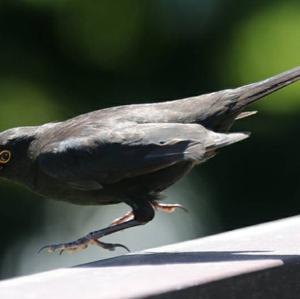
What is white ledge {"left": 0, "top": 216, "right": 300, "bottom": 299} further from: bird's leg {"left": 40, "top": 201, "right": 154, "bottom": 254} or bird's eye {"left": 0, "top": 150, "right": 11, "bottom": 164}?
bird's eye {"left": 0, "top": 150, "right": 11, "bottom": 164}

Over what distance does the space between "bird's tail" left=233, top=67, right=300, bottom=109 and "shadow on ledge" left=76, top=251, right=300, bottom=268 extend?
1.15m

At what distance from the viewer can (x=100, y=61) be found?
6.37 meters

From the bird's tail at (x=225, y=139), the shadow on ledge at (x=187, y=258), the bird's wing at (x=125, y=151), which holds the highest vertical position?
the shadow on ledge at (x=187, y=258)

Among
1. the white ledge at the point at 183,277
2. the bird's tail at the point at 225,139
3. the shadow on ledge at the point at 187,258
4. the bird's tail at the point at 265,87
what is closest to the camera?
the white ledge at the point at 183,277

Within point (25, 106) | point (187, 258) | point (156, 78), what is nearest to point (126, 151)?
point (187, 258)

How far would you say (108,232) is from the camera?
176 inches

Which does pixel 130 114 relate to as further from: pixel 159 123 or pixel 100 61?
pixel 100 61

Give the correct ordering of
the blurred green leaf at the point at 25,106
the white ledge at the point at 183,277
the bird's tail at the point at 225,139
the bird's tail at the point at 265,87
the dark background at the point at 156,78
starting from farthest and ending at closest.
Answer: the dark background at the point at 156,78 < the blurred green leaf at the point at 25,106 < the bird's tail at the point at 265,87 < the bird's tail at the point at 225,139 < the white ledge at the point at 183,277

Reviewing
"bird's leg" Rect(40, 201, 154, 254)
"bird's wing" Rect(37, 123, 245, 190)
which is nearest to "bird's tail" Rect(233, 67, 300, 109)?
"bird's wing" Rect(37, 123, 245, 190)

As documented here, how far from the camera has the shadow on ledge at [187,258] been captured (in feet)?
11.1

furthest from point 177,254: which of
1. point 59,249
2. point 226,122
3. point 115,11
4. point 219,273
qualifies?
point 115,11

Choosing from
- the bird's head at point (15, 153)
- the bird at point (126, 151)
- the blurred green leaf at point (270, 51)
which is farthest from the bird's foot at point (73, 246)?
the blurred green leaf at point (270, 51)

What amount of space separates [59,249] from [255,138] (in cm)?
219

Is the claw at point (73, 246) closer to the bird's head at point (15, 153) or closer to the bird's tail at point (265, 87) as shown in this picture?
the bird's head at point (15, 153)
